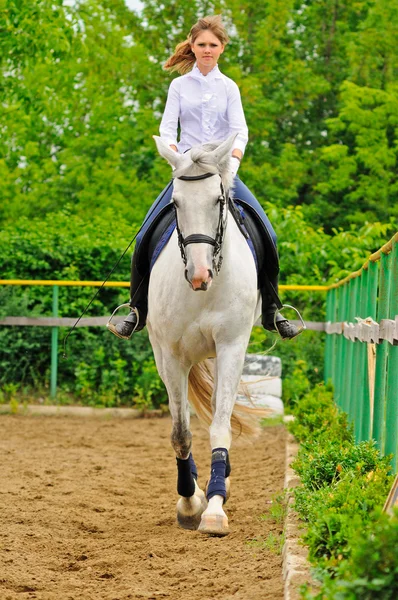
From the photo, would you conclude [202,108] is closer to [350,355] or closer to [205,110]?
[205,110]

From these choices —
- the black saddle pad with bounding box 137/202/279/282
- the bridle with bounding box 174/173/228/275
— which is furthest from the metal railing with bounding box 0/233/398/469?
the bridle with bounding box 174/173/228/275

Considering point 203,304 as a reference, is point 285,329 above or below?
below

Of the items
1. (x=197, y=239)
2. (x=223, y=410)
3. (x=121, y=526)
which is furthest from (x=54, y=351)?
(x=197, y=239)

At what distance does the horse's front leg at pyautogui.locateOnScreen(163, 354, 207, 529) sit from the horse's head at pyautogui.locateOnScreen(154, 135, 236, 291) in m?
0.90

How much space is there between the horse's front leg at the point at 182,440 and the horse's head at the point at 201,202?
898 millimetres

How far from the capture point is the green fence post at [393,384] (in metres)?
4.73

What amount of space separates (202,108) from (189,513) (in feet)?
8.59

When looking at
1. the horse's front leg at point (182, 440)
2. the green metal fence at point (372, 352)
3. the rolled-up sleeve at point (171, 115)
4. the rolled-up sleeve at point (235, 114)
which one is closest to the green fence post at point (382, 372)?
the green metal fence at point (372, 352)

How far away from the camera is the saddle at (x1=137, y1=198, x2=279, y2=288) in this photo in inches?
239

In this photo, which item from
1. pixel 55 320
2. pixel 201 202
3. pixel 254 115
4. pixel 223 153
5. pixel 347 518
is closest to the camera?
pixel 347 518

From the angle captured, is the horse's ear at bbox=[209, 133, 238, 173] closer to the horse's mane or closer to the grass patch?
the horse's mane

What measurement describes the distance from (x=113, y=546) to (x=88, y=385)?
7968 millimetres

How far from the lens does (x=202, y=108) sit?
20.4 ft

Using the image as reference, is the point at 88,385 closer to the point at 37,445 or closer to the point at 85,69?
the point at 37,445
